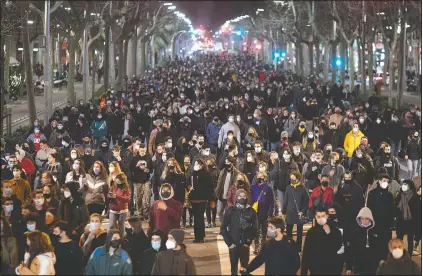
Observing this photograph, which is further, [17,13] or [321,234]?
[17,13]

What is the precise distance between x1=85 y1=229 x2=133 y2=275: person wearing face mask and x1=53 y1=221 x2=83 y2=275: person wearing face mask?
1.41 ft

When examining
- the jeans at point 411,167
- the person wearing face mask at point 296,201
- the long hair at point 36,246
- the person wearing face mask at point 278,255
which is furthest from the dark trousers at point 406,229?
the jeans at point 411,167

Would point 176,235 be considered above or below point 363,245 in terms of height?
above

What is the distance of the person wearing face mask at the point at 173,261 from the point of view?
10312 mm

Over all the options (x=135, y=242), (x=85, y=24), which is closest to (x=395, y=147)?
(x=135, y=242)

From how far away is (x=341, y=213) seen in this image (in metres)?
13.5

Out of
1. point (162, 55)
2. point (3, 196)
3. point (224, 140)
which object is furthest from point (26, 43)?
point (162, 55)

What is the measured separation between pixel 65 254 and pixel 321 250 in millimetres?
2790

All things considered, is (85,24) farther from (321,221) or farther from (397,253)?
(397,253)

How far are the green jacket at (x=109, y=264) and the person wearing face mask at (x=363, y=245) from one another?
3.34m

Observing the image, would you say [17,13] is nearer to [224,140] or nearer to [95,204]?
[224,140]

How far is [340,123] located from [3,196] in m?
13.0

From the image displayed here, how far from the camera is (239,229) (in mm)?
12844

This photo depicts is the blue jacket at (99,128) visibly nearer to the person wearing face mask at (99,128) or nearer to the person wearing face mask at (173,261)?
the person wearing face mask at (99,128)
